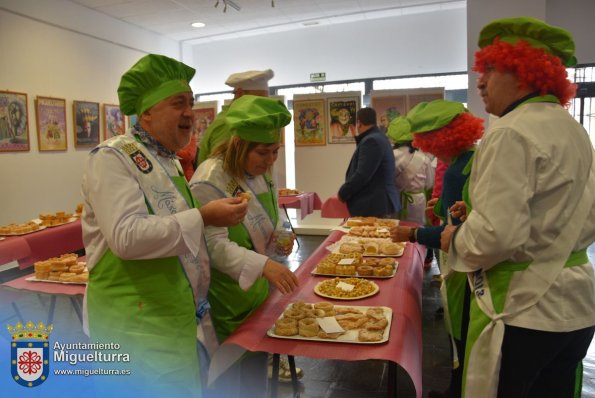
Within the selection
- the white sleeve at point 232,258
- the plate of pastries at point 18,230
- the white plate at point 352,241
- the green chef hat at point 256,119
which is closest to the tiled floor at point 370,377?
the white plate at point 352,241

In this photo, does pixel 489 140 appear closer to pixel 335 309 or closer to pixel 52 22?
pixel 335 309

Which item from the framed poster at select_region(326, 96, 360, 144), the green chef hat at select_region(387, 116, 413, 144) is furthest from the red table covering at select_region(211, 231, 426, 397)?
the framed poster at select_region(326, 96, 360, 144)

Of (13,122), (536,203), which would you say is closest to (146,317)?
(536,203)

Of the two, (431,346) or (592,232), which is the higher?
(592,232)

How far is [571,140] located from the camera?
4.27 feet

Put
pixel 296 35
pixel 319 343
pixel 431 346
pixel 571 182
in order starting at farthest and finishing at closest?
pixel 296 35, pixel 431 346, pixel 319 343, pixel 571 182

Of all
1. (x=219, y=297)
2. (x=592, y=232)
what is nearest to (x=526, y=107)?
(x=592, y=232)

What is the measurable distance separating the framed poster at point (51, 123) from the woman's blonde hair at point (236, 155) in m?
5.17

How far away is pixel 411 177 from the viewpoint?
4.30m

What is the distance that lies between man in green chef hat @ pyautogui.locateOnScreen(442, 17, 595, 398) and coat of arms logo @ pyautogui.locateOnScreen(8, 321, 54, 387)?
3.57ft

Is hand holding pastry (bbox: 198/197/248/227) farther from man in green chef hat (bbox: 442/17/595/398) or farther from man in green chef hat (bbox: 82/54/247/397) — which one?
man in green chef hat (bbox: 442/17/595/398)

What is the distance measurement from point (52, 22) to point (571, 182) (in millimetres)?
6619

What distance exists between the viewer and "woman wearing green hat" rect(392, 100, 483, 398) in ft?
6.38

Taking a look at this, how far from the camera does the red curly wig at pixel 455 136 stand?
7.03 ft
